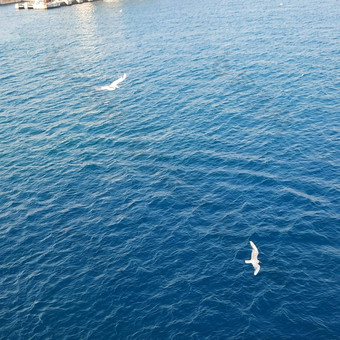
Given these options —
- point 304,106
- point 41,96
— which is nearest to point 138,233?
point 304,106

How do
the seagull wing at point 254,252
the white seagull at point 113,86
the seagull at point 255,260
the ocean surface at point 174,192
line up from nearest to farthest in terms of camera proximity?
the ocean surface at point 174,192 < the seagull at point 255,260 < the seagull wing at point 254,252 < the white seagull at point 113,86

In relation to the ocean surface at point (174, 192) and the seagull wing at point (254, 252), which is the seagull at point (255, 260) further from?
the ocean surface at point (174, 192)

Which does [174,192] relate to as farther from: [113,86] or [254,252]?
[113,86]

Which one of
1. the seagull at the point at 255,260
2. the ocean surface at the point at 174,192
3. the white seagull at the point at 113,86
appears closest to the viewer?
the ocean surface at the point at 174,192

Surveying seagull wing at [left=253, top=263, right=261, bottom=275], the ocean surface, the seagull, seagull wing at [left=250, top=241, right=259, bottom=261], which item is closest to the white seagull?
the ocean surface

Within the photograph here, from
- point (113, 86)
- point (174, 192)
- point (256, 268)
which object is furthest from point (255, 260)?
point (113, 86)

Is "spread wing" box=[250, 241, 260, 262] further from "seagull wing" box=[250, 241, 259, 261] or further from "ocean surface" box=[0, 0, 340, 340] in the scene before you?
"ocean surface" box=[0, 0, 340, 340]

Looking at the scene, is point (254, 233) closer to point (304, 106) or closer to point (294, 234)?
point (294, 234)

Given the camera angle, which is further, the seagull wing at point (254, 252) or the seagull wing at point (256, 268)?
the seagull wing at point (254, 252)

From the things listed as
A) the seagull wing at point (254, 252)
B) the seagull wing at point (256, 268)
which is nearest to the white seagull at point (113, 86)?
the seagull wing at point (254, 252)
